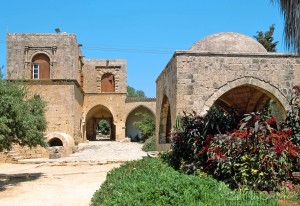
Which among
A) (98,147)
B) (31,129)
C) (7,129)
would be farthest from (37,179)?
(98,147)

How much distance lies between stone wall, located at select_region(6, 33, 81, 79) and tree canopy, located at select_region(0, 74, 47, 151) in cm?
1282

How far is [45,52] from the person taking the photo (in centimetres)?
2411

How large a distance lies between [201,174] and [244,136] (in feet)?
3.76

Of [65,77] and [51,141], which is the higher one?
[65,77]

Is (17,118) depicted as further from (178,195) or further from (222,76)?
(178,195)

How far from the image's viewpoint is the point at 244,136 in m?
6.38

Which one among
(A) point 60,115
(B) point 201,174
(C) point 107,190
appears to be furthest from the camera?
(A) point 60,115

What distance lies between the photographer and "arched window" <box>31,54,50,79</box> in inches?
958

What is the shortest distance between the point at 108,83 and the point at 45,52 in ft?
28.0

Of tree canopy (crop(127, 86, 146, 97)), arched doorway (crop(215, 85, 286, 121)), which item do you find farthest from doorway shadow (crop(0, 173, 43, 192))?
tree canopy (crop(127, 86, 146, 97))

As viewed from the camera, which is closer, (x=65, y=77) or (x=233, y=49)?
(x=233, y=49)

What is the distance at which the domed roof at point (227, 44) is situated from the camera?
442 inches

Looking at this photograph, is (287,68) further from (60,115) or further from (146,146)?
(60,115)

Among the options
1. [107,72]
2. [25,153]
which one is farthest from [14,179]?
[107,72]
